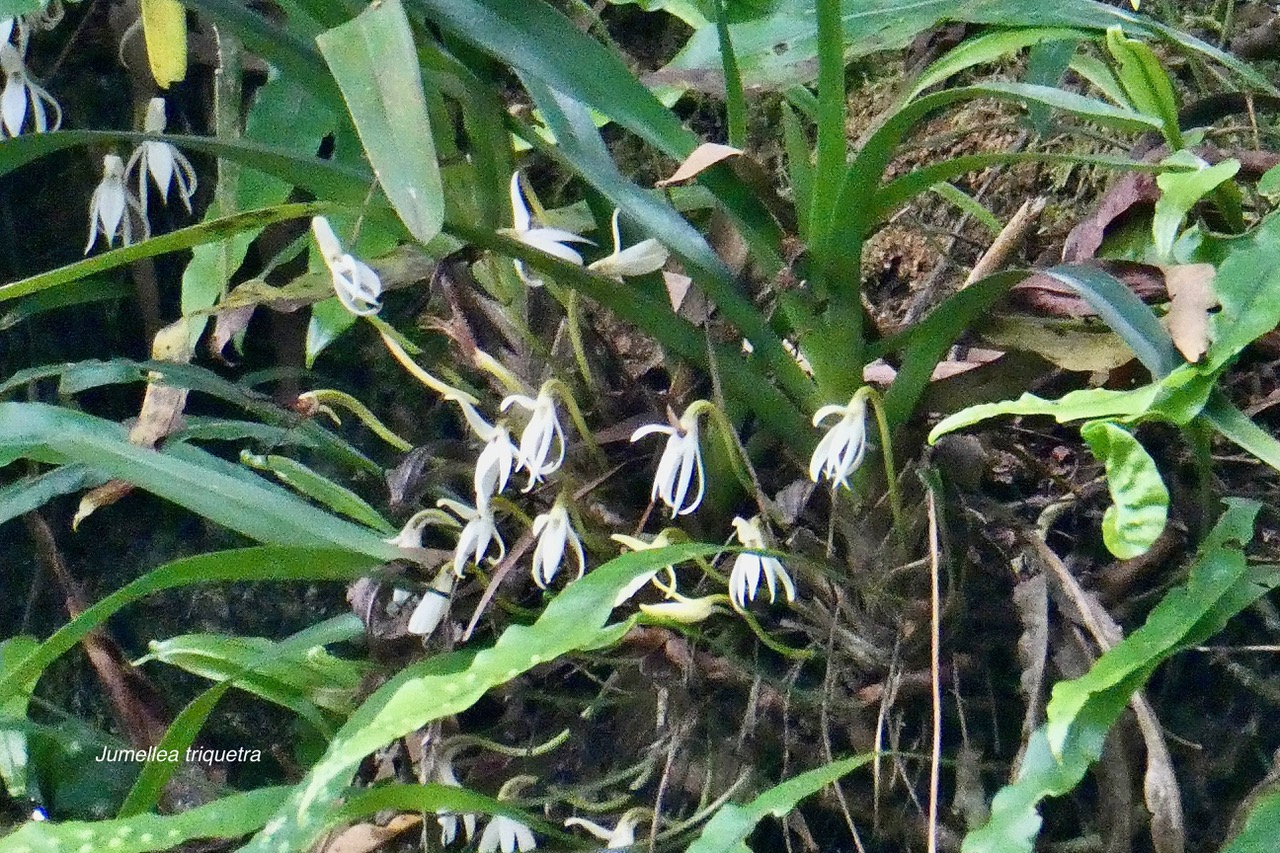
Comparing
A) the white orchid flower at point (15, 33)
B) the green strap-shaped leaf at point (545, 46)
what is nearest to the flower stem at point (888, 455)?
the green strap-shaped leaf at point (545, 46)

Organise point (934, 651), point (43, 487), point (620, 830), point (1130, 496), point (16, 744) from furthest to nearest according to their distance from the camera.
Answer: point (16, 744) → point (43, 487) → point (620, 830) → point (934, 651) → point (1130, 496)

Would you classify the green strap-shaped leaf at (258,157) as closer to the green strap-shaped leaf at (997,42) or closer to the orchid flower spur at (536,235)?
the orchid flower spur at (536,235)

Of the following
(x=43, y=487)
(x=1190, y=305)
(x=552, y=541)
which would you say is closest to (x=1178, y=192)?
(x=1190, y=305)

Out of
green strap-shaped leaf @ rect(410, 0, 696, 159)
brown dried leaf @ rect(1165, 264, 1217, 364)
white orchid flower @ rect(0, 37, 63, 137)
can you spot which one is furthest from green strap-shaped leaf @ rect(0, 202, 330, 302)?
brown dried leaf @ rect(1165, 264, 1217, 364)

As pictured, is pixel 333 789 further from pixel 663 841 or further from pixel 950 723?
pixel 950 723

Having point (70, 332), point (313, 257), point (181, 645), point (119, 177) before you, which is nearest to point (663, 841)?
point (181, 645)

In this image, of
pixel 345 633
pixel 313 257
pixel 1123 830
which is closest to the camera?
pixel 1123 830

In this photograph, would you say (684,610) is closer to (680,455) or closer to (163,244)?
(680,455)
